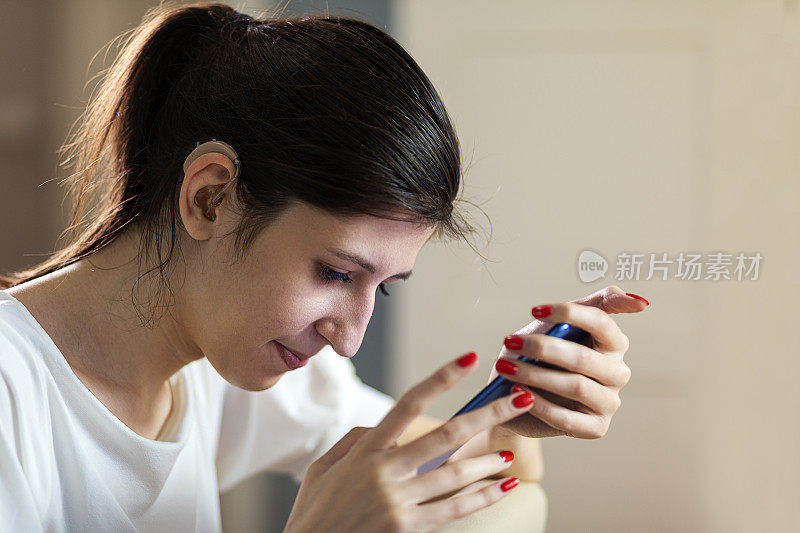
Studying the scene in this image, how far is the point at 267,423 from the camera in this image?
82 centimetres

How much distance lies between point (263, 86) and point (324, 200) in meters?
0.11

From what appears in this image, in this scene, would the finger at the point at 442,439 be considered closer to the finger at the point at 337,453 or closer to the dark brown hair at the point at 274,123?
the finger at the point at 337,453

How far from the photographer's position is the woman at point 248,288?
0.46 meters

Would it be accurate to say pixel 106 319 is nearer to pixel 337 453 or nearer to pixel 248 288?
pixel 248 288

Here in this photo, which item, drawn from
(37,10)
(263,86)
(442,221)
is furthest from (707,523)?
(37,10)

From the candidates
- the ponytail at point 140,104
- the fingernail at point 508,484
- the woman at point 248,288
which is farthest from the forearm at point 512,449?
the ponytail at point 140,104

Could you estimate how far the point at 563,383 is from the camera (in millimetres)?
483

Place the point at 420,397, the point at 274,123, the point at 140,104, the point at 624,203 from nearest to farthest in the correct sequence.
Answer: the point at 420,397
the point at 274,123
the point at 140,104
the point at 624,203

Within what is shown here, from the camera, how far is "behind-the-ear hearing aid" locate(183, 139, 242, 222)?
1.71 feet

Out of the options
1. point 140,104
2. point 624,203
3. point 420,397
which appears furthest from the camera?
point 624,203

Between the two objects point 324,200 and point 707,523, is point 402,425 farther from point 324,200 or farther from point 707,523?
point 707,523

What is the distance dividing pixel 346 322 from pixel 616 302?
0.21 m

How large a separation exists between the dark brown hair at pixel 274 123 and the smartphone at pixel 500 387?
5.0 inches

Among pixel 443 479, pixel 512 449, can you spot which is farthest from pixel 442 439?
pixel 512 449
